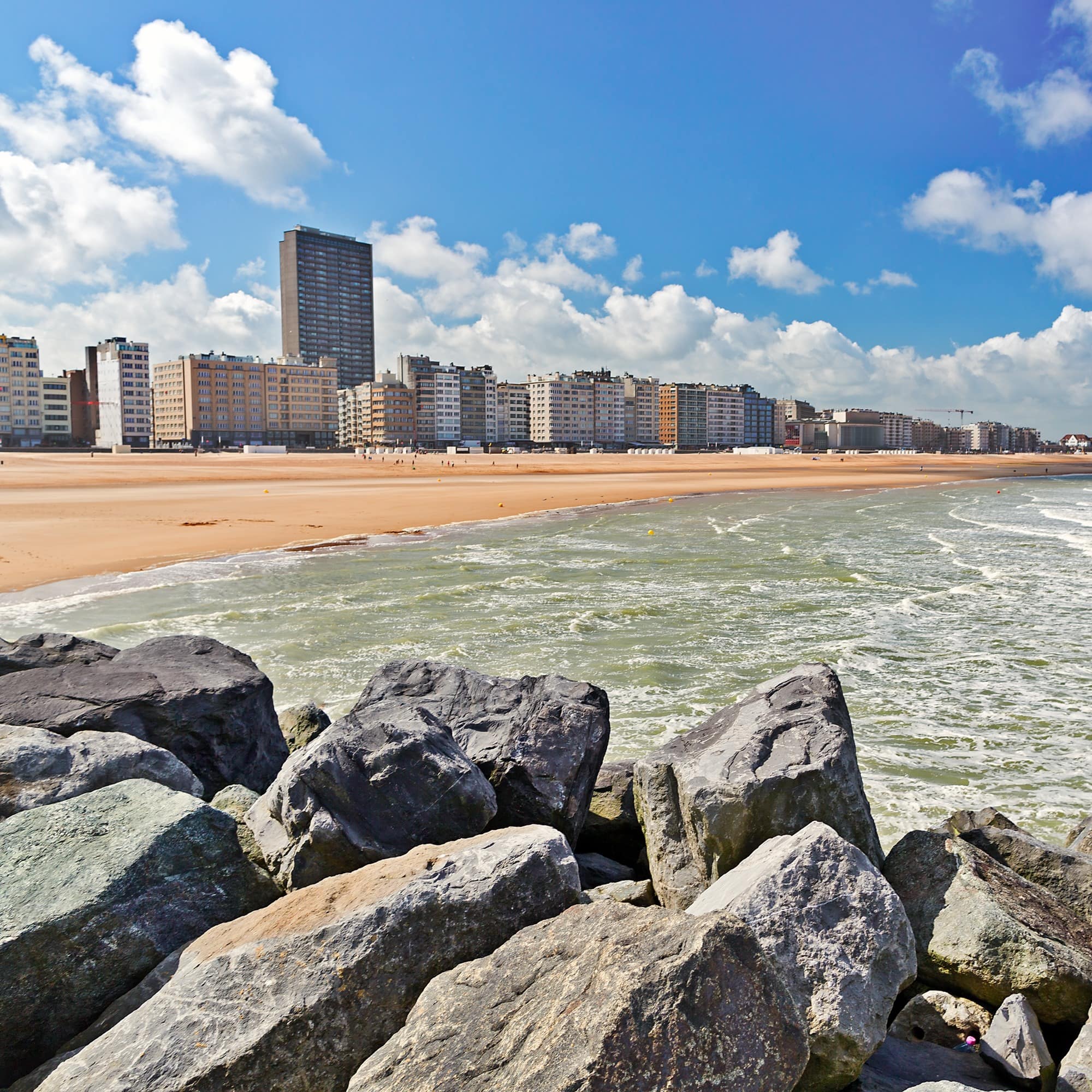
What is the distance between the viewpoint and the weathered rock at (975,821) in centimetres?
542

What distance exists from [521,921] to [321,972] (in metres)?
0.80

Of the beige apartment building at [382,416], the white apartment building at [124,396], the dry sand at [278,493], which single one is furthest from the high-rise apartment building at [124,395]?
the dry sand at [278,493]

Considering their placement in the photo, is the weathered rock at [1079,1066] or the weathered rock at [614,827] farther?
the weathered rock at [614,827]

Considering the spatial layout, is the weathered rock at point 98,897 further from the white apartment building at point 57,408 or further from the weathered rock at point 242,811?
the white apartment building at point 57,408

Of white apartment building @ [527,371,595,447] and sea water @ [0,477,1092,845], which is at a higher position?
white apartment building @ [527,371,595,447]

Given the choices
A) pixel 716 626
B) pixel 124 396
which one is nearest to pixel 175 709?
pixel 716 626

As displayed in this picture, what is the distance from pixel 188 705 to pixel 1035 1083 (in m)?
5.12

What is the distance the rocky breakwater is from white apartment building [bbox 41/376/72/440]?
169m

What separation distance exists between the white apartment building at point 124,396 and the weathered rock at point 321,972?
155996mm

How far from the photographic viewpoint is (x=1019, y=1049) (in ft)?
11.2

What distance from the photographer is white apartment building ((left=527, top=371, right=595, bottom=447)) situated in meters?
184

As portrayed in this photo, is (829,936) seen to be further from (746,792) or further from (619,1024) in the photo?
(619,1024)

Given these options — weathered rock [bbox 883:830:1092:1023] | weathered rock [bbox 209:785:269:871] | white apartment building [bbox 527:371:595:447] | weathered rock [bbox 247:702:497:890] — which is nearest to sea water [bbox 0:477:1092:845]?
weathered rock [bbox 883:830:1092:1023]

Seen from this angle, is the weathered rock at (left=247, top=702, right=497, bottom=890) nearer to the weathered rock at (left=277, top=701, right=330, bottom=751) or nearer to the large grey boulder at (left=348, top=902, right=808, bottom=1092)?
the large grey boulder at (left=348, top=902, right=808, bottom=1092)
